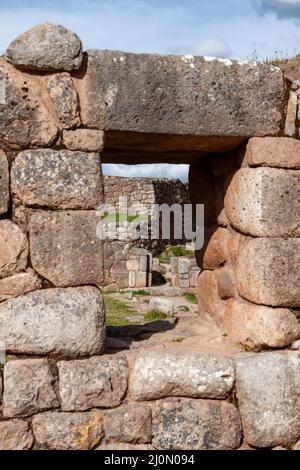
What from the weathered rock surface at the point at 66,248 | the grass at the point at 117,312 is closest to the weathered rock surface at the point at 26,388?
the weathered rock surface at the point at 66,248

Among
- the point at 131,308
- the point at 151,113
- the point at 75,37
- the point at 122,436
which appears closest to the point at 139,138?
the point at 151,113

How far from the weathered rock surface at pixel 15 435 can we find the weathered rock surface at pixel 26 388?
1.9 inches

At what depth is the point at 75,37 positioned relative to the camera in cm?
354

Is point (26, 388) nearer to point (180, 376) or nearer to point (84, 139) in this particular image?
point (180, 376)

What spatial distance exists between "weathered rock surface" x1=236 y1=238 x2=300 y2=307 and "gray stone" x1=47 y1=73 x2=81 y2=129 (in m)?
1.42

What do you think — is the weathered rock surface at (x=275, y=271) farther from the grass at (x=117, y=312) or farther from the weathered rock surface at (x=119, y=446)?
the grass at (x=117, y=312)

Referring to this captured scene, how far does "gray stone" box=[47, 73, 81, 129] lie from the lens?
11.5 feet

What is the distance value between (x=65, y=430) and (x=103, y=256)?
1.04 meters

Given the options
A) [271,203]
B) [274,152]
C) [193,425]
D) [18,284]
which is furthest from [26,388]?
[274,152]

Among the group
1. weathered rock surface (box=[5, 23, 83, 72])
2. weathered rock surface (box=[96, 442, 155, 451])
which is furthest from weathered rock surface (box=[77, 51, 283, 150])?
weathered rock surface (box=[96, 442, 155, 451])

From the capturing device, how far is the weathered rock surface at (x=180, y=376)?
3633 mm

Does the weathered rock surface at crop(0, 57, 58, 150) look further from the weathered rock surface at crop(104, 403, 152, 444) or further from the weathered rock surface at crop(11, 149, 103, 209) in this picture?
the weathered rock surface at crop(104, 403, 152, 444)

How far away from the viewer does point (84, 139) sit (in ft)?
11.8

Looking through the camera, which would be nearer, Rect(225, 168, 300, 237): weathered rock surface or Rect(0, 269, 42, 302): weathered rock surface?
Rect(0, 269, 42, 302): weathered rock surface
